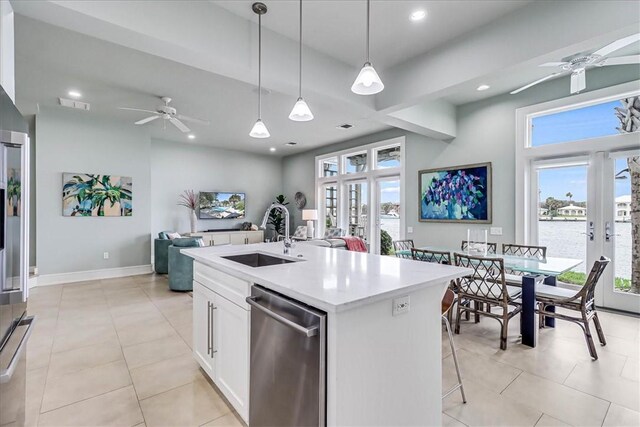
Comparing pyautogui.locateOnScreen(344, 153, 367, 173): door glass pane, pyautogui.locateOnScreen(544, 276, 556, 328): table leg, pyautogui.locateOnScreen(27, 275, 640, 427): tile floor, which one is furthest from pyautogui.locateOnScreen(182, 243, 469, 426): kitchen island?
pyautogui.locateOnScreen(344, 153, 367, 173): door glass pane

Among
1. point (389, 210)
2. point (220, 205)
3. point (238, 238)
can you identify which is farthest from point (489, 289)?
point (220, 205)

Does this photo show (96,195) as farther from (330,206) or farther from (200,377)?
(330,206)

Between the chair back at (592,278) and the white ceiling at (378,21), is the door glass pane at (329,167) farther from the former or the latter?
the chair back at (592,278)

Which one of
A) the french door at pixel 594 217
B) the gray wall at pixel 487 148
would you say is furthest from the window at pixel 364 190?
the french door at pixel 594 217

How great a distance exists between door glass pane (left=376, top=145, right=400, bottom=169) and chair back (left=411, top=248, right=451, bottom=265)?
3.10 m

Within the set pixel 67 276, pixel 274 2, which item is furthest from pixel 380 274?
pixel 67 276

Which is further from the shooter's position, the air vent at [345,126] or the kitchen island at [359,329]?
the air vent at [345,126]

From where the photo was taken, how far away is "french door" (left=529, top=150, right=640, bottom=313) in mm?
3766

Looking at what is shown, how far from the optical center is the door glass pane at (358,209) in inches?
274

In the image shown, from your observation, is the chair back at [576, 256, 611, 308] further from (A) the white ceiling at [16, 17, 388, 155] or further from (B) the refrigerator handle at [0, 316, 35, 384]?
(B) the refrigerator handle at [0, 316, 35, 384]

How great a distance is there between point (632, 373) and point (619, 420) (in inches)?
31.8

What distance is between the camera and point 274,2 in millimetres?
2557

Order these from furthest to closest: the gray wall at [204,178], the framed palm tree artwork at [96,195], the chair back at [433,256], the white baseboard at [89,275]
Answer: the gray wall at [204,178] < the framed palm tree artwork at [96,195] < the white baseboard at [89,275] < the chair back at [433,256]

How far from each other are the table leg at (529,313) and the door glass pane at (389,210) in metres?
3.41
